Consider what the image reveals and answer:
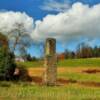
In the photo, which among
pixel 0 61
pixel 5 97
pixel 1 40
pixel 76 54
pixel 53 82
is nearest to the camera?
pixel 5 97

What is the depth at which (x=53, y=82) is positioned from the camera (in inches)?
1308

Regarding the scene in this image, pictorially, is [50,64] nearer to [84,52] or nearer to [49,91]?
[49,91]

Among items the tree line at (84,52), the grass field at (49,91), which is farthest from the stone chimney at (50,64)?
the tree line at (84,52)

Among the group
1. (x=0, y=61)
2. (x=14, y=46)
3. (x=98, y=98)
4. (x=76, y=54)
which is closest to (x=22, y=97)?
(x=98, y=98)

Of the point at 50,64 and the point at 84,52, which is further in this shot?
the point at 84,52

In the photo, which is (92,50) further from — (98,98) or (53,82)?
(98,98)

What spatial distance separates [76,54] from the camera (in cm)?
11438

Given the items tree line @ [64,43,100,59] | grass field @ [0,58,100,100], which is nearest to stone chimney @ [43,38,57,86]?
grass field @ [0,58,100,100]

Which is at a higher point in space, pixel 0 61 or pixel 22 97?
pixel 0 61

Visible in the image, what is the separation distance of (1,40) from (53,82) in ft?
35.9

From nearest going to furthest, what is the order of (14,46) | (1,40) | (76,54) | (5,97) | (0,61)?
(5,97)
(0,61)
(1,40)
(14,46)
(76,54)

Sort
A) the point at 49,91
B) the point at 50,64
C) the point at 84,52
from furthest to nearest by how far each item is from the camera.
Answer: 1. the point at 84,52
2. the point at 50,64
3. the point at 49,91

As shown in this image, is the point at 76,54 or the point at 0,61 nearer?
the point at 0,61

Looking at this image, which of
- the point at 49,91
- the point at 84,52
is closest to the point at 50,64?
the point at 49,91
